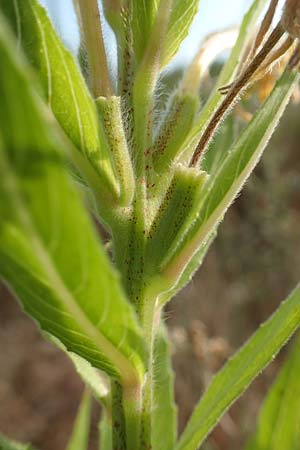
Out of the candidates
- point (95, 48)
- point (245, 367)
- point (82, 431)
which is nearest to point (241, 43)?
point (95, 48)

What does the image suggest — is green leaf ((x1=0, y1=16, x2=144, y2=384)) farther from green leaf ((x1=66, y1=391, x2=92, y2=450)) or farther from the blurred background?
the blurred background

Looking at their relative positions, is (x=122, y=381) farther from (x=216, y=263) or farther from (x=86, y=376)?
(x=216, y=263)

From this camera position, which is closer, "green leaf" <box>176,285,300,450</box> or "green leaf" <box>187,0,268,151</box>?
"green leaf" <box>176,285,300,450</box>

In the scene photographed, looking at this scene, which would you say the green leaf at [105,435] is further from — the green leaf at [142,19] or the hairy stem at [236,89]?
the green leaf at [142,19]

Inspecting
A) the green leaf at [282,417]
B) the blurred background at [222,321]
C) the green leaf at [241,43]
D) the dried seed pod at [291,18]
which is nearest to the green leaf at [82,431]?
the green leaf at [282,417]

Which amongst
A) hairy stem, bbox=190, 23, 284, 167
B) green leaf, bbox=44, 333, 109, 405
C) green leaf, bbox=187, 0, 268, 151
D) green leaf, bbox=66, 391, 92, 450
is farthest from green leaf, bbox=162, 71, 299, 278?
green leaf, bbox=66, 391, 92, 450

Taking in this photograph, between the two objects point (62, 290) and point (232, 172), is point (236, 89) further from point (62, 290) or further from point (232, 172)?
point (62, 290)
